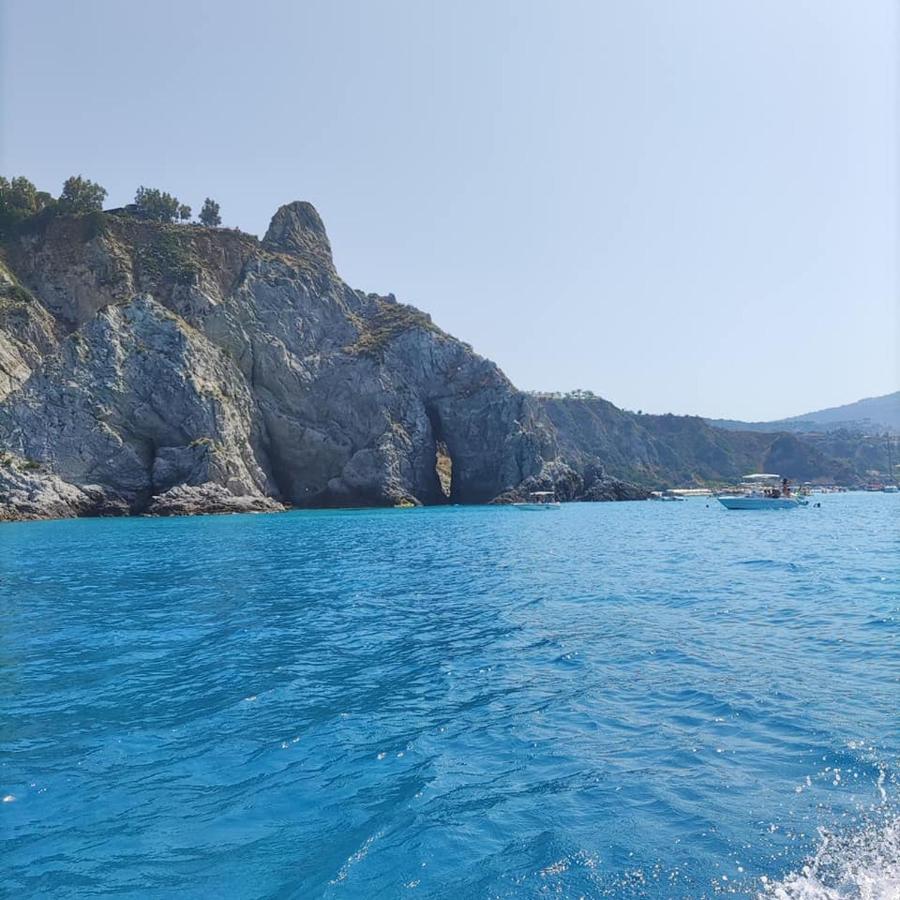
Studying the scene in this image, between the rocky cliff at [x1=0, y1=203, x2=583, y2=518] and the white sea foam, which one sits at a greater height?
the rocky cliff at [x1=0, y1=203, x2=583, y2=518]

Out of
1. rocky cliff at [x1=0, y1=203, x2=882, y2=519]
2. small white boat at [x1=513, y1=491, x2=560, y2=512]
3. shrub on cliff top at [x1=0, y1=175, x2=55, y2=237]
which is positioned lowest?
small white boat at [x1=513, y1=491, x2=560, y2=512]

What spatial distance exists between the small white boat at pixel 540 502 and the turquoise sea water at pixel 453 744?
239 ft

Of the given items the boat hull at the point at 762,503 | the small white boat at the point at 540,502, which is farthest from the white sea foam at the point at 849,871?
the small white boat at the point at 540,502

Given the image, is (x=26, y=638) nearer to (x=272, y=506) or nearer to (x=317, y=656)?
(x=317, y=656)

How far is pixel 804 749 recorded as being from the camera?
9.36m

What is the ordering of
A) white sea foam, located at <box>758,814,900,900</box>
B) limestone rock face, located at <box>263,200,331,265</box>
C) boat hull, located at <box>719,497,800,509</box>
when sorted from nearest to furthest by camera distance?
white sea foam, located at <box>758,814,900,900</box> < boat hull, located at <box>719,497,800,509</box> < limestone rock face, located at <box>263,200,331,265</box>

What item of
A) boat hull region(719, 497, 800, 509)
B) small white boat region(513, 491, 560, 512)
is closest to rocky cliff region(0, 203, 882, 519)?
small white boat region(513, 491, 560, 512)

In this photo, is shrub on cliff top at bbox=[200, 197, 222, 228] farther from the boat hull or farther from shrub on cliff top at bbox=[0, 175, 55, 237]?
the boat hull

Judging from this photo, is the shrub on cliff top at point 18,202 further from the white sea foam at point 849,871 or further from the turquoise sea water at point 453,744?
the white sea foam at point 849,871

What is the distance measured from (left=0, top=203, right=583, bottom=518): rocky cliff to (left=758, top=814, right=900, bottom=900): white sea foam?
81.1 metres

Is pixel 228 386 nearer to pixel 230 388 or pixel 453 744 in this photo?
pixel 230 388

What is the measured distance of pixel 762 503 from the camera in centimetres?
8225

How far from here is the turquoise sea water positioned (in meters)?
6.72

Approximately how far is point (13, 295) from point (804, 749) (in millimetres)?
111504
